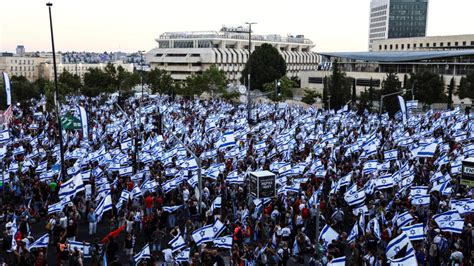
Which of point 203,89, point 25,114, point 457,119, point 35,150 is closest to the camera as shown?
point 35,150

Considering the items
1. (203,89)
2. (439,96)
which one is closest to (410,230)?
(439,96)

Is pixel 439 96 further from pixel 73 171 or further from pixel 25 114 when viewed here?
pixel 73 171

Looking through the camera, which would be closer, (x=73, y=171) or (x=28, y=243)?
(x=28, y=243)

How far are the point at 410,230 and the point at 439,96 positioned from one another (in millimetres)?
52454

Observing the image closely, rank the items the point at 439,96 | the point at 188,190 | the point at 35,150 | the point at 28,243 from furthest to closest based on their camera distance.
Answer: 1. the point at 439,96
2. the point at 35,150
3. the point at 188,190
4. the point at 28,243

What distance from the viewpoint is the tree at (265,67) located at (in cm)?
8569

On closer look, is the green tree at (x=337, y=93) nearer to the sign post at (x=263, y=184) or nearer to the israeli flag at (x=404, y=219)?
the sign post at (x=263, y=184)

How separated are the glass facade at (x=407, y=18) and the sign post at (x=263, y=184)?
623 feet

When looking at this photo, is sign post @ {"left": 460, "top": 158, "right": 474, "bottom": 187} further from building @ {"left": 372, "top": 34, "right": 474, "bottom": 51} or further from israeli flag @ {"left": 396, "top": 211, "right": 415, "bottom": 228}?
building @ {"left": 372, "top": 34, "right": 474, "bottom": 51}

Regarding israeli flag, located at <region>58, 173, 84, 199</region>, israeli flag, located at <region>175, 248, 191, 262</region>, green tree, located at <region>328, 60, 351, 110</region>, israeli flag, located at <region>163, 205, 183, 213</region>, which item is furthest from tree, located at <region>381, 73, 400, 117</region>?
israeli flag, located at <region>175, 248, 191, 262</region>

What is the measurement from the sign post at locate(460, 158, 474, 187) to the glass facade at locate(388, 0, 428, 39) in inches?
7409

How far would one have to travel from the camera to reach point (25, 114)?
1902 inches

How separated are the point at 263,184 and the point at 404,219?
497 centimetres

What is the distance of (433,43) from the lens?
389 feet
